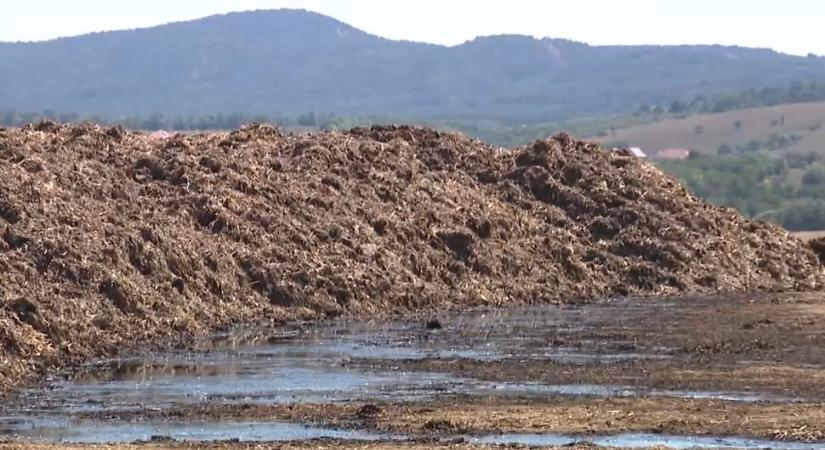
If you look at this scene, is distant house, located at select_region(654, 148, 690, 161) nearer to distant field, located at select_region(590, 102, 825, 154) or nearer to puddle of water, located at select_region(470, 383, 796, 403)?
distant field, located at select_region(590, 102, 825, 154)

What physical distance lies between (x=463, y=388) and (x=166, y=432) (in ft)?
15.4

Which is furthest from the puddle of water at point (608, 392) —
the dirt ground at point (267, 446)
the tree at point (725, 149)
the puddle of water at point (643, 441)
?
the tree at point (725, 149)

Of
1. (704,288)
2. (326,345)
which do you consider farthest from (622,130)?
(326,345)

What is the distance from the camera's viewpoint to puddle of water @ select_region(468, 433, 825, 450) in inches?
648

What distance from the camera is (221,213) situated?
33469mm

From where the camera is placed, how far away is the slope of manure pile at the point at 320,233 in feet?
90.3

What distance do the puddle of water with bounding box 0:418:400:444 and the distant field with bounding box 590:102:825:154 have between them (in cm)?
12822

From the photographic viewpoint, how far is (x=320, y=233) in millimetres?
34438

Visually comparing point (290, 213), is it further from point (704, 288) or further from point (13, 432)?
point (13, 432)

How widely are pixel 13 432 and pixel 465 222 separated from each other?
20.4 metres

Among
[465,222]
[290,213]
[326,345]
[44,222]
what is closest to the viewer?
[326,345]

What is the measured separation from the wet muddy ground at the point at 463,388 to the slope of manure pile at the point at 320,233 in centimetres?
129

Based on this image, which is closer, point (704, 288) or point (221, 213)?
point (221, 213)

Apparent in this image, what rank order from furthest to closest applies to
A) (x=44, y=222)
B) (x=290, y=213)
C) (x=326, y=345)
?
(x=290, y=213), (x=44, y=222), (x=326, y=345)
